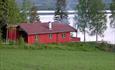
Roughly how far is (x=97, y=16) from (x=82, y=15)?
1.99m

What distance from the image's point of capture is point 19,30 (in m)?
44.2

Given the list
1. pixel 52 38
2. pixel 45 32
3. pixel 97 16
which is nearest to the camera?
pixel 45 32

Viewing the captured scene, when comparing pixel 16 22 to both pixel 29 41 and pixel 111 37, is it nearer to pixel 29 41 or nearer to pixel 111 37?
pixel 29 41

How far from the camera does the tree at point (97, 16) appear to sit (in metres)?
49.4

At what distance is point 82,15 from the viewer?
50438 mm

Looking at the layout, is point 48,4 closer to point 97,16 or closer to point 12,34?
point 97,16

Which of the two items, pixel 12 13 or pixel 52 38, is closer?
pixel 12 13

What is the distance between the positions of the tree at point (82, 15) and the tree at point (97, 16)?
535 millimetres

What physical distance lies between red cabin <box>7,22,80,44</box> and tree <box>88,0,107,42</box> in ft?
14.7

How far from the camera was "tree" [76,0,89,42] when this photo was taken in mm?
49688

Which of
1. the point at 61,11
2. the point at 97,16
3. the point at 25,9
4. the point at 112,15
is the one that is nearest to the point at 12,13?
the point at 25,9

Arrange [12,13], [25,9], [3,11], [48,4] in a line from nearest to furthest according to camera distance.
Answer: [12,13], [3,11], [25,9], [48,4]

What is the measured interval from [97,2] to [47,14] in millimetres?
13606

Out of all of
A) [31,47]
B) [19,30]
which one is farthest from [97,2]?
[31,47]
